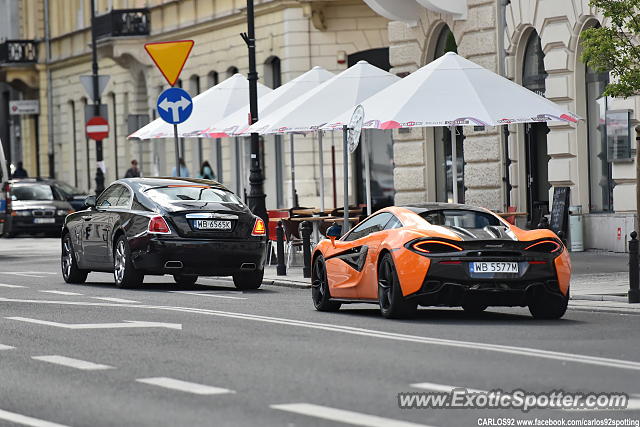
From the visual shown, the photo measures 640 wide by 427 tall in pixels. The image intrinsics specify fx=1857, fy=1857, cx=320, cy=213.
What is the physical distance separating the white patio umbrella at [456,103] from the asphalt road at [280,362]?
4.62 meters

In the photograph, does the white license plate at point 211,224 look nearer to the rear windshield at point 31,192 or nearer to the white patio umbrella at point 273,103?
the white patio umbrella at point 273,103

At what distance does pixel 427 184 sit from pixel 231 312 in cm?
1714

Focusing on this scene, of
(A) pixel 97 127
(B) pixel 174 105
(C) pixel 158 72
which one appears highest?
(C) pixel 158 72

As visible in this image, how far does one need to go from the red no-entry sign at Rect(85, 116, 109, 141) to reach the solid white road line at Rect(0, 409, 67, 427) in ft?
116

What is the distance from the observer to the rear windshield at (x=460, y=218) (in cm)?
1747

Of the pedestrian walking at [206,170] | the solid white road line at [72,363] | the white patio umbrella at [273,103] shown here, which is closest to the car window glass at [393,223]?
the solid white road line at [72,363]

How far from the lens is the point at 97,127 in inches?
1806

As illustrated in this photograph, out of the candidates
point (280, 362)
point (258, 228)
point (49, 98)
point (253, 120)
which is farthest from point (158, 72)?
point (280, 362)

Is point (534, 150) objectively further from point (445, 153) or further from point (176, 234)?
point (176, 234)

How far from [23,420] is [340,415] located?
177 centimetres

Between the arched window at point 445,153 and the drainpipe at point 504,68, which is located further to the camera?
the arched window at point 445,153

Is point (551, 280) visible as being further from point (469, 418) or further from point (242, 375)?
point (469, 418)

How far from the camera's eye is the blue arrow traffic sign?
30.2 m

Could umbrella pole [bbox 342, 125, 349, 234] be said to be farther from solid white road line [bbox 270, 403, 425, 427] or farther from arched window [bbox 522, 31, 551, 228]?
solid white road line [bbox 270, 403, 425, 427]
